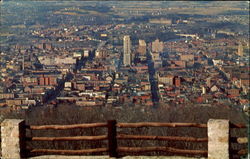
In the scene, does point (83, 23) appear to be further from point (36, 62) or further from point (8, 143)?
point (8, 143)

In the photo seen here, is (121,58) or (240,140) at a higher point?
(240,140)

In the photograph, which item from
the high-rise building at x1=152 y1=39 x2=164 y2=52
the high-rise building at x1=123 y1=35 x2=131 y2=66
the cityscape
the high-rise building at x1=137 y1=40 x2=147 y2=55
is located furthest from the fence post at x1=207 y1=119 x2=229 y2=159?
the high-rise building at x1=152 y1=39 x2=164 y2=52

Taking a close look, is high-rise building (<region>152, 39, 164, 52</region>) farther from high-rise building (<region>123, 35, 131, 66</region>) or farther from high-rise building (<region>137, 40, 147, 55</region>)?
high-rise building (<region>123, 35, 131, 66</region>)

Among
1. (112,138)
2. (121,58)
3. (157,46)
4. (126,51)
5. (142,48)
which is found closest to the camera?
(112,138)

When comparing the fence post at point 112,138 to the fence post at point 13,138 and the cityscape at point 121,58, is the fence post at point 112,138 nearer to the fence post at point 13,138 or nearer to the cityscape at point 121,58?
the fence post at point 13,138

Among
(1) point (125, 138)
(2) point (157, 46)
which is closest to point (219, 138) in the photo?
(1) point (125, 138)

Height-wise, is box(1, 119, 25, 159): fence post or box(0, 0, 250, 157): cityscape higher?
box(1, 119, 25, 159): fence post

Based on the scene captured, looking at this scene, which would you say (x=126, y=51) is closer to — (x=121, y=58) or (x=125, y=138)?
(x=121, y=58)
